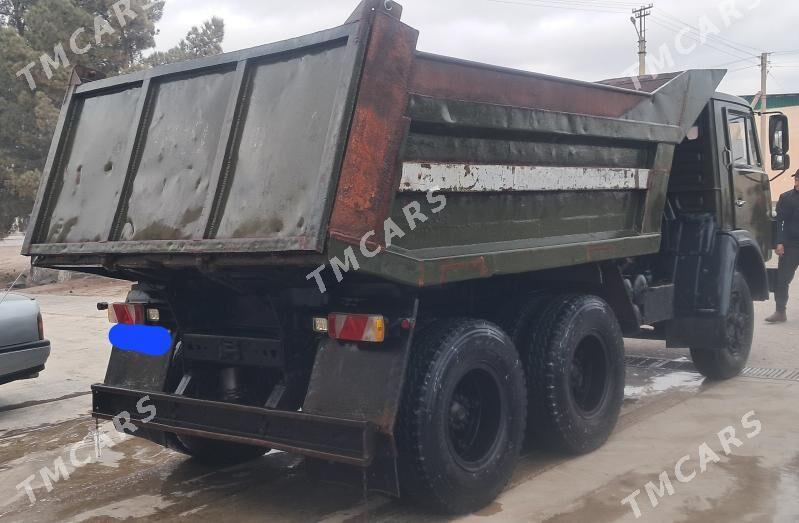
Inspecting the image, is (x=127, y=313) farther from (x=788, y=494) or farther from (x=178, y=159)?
(x=788, y=494)

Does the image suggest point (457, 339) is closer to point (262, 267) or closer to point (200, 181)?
point (262, 267)

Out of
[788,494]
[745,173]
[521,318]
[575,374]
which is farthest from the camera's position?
[745,173]

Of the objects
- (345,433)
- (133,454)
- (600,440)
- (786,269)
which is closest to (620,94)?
(600,440)

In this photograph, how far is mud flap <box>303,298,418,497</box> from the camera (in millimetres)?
3440

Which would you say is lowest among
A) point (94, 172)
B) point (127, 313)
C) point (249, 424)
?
point (249, 424)

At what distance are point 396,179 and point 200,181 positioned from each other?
1009 mm

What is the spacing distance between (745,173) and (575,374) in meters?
3.20

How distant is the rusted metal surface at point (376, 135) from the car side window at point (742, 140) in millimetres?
4292

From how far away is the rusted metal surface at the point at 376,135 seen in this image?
10.5ft

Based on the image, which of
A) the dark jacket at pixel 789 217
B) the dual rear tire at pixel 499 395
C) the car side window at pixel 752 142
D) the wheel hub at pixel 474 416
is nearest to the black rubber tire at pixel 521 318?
the dual rear tire at pixel 499 395

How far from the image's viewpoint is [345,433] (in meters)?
3.42

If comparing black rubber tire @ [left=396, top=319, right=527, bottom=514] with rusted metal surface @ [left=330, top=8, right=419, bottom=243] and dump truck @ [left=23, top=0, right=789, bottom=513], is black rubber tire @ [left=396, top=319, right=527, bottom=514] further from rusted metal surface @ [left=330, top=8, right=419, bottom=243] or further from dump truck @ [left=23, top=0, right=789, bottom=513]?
rusted metal surface @ [left=330, top=8, right=419, bottom=243]

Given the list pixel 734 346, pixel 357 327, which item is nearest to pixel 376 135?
pixel 357 327

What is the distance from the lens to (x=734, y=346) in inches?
267
